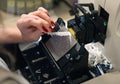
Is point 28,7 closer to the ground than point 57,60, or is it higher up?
closer to the ground

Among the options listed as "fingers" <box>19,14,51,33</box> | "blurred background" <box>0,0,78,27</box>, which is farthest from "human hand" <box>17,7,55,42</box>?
"blurred background" <box>0,0,78,27</box>

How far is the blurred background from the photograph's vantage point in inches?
53.0

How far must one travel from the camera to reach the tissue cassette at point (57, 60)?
2.05 feet

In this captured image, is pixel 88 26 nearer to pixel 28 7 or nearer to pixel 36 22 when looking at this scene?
pixel 36 22

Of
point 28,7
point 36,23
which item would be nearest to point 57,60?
point 36,23

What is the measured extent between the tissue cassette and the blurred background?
2.08ft

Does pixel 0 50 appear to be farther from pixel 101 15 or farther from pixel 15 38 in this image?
pixel 101 15

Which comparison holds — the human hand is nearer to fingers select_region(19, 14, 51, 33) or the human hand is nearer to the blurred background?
fingers select_region(19, 14, 51, 33)

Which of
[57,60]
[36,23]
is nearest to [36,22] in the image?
[36,23]

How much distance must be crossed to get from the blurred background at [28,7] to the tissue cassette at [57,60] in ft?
2.08

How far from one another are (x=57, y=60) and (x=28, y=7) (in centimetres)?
78

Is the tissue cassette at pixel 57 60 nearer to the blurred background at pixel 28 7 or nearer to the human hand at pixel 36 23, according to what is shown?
the human hand at pixel 36 23

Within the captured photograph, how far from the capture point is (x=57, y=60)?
2.13 ft

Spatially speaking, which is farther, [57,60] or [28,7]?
[28,7]
